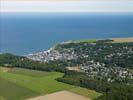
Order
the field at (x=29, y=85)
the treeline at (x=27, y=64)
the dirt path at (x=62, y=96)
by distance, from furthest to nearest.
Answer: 1. the treeline at (x=27, y=64)
2. the field at (x=29, y=85)
3. the dirt path at (x=62, y=96)

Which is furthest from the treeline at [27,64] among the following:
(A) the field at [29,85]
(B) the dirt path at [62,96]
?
(B) the dirt path at [62,96]

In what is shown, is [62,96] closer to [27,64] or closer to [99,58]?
[27,64]

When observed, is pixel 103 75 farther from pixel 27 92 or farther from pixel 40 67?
pixel 27 92

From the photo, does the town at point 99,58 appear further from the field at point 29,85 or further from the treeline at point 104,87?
the field at point 29,85

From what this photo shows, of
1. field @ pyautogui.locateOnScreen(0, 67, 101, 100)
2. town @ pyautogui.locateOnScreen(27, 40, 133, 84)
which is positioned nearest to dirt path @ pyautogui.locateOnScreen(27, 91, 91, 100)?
field @ pyautogui.locateOnScreen(0, 67, 101, 100)

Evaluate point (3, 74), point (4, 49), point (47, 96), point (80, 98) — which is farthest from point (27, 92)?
point (4, 49)

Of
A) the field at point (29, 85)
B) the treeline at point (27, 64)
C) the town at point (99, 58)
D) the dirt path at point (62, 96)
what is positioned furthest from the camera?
the treeline at point (27, 64)

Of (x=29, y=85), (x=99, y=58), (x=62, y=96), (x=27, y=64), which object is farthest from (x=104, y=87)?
(x=99, y=58)
